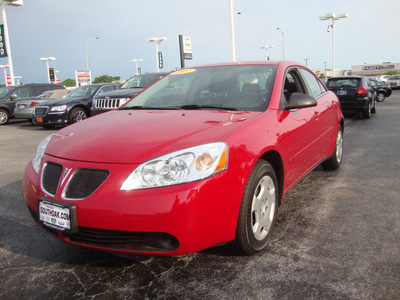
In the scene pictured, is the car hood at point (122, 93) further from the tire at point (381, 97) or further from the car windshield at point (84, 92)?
the tire at point (381, 97)

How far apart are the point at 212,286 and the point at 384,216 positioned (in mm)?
2046

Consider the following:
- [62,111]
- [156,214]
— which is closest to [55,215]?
[156,214]

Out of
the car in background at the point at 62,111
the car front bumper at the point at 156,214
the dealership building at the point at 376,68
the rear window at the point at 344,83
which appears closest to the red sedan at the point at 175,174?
the car front bumper at the point at 156,214

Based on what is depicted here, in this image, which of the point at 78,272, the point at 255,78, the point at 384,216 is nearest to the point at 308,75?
the point at 255,78

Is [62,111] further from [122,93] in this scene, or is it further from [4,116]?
[4,116]

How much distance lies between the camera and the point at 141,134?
2.70 m

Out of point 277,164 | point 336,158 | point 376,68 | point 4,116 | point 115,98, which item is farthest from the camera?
point 376,68

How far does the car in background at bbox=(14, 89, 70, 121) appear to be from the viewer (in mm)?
14182

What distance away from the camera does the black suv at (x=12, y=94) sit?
15.4m

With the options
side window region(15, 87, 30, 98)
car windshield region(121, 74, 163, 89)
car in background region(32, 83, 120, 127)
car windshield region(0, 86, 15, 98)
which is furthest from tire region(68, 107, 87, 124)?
car windshield region(0, 86, 15, 98)

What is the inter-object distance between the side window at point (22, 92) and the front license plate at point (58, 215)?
15.3 meters

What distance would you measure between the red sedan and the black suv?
13919 mm

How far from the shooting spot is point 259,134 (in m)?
2.80

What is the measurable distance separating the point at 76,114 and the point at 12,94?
16.9 ft
